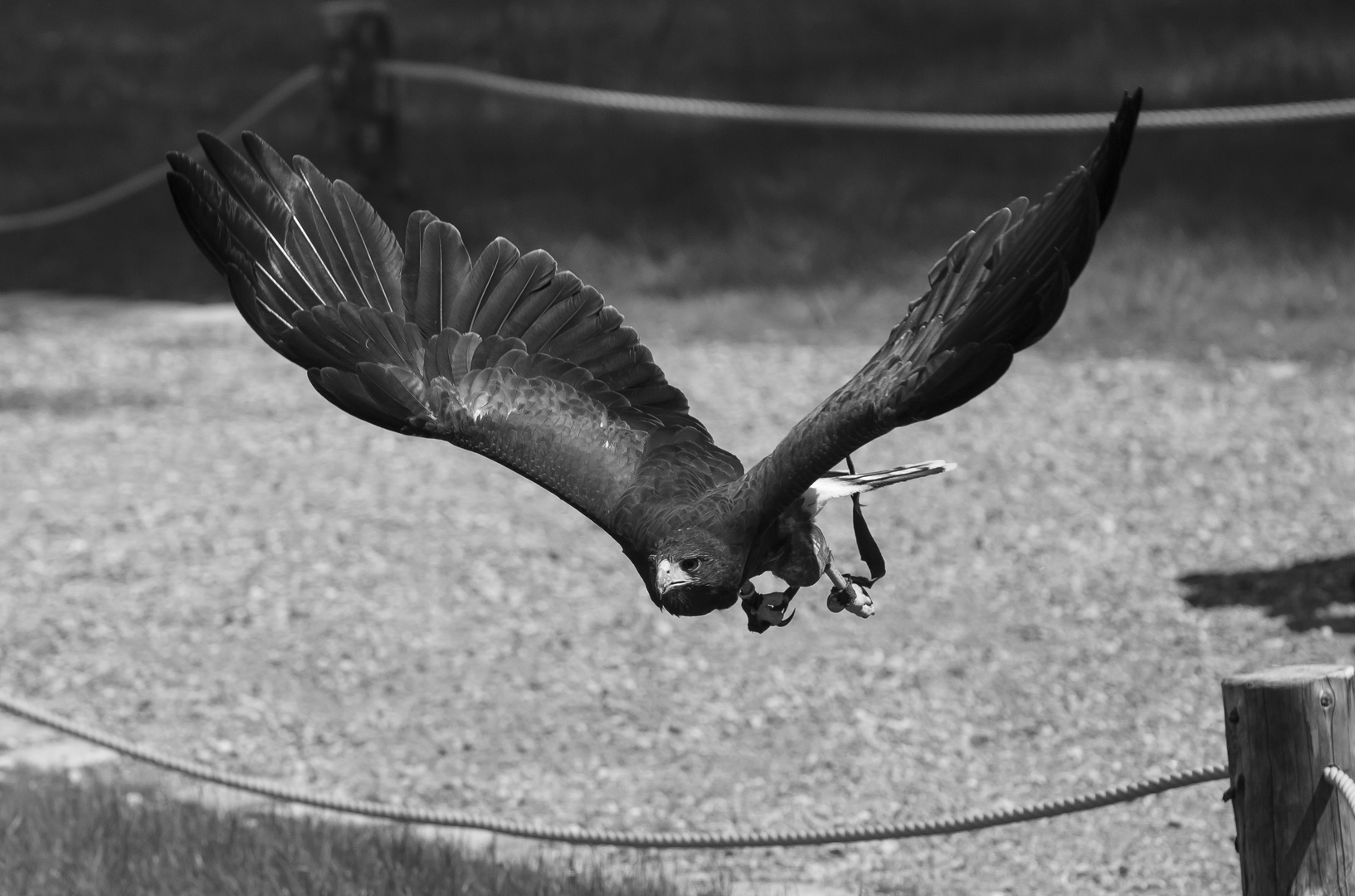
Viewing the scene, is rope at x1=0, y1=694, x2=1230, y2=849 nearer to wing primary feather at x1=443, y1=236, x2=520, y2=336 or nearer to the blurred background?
wing primary feather at x1=443, y1=236, x2=520, y2=336

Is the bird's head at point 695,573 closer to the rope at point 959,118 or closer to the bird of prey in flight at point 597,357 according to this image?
the bird of prey in flight at point 597,357

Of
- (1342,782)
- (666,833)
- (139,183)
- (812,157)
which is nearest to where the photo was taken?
(1342,782)

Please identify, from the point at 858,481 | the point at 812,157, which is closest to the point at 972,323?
the point at 858,481

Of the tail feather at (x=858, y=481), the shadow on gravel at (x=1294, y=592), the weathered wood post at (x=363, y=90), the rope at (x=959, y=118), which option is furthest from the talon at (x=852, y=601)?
the weathered wood post at (x=363, y=90)

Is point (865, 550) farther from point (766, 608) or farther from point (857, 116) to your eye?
point (857, 116)

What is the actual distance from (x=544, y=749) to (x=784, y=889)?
1.19m

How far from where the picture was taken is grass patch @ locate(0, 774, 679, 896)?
12.9 feet

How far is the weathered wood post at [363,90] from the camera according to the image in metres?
9.98

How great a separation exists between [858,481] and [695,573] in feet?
1.32

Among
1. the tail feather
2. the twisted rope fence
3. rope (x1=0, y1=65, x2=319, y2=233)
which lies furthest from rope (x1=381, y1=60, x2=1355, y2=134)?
the tail feather

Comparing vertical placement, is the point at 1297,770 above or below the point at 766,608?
below

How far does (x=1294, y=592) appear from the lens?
18.7 feet

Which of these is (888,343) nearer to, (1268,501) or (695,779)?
(695,779)

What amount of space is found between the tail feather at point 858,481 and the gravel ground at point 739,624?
1364 mm
